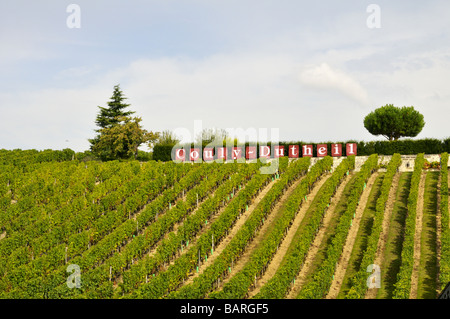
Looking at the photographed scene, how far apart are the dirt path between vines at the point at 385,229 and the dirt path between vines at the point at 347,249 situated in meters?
1.54

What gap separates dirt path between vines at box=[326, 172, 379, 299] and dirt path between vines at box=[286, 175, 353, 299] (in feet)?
5.09

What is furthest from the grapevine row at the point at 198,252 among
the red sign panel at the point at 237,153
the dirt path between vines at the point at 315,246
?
the red sign panel at the point at 237,153

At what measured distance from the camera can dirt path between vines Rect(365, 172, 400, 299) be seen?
71.2 feet

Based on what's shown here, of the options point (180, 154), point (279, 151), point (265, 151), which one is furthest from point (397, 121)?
point (180, 154)

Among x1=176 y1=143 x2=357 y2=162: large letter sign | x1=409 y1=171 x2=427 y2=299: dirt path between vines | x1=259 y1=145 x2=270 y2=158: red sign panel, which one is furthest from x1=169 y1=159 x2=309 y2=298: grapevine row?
x1=176 y1=143 x2=357 y2=162: large letter sign

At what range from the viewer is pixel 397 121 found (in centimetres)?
7388

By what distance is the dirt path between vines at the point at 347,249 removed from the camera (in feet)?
73.5

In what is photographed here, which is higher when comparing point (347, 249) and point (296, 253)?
point (296, 253)

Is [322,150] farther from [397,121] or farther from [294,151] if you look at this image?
[397,121]

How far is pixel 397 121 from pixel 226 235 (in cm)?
5447

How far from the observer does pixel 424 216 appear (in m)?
30.0

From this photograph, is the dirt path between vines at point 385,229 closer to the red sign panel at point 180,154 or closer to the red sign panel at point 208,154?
the red sign panel at point 208,154

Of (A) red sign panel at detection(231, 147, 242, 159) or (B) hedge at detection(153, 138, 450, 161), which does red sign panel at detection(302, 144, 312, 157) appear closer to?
(B) hedge at detection(153, 138, 450, 161)
